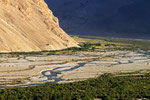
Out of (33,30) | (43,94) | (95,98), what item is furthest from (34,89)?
(33,30)

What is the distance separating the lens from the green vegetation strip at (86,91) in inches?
1192

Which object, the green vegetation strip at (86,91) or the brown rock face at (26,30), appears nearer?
the green vegetation strip at (86,91)

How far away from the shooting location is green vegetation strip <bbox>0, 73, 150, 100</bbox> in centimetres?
3027

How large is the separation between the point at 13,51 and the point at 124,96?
5444 centimetres

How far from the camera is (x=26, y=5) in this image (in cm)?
10338

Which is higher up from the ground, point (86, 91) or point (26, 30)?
point (26, 30)

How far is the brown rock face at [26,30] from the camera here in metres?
81.8

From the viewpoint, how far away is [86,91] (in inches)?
1364

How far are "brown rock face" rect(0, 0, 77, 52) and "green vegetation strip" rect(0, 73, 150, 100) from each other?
4629 cm

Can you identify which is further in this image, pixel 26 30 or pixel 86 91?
pixel 26 30

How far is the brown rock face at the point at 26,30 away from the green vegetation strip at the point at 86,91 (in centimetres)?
4629

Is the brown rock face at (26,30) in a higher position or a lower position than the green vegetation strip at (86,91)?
higher

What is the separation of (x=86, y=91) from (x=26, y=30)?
62024 millimetres

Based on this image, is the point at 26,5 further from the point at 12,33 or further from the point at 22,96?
the point at 22,96
